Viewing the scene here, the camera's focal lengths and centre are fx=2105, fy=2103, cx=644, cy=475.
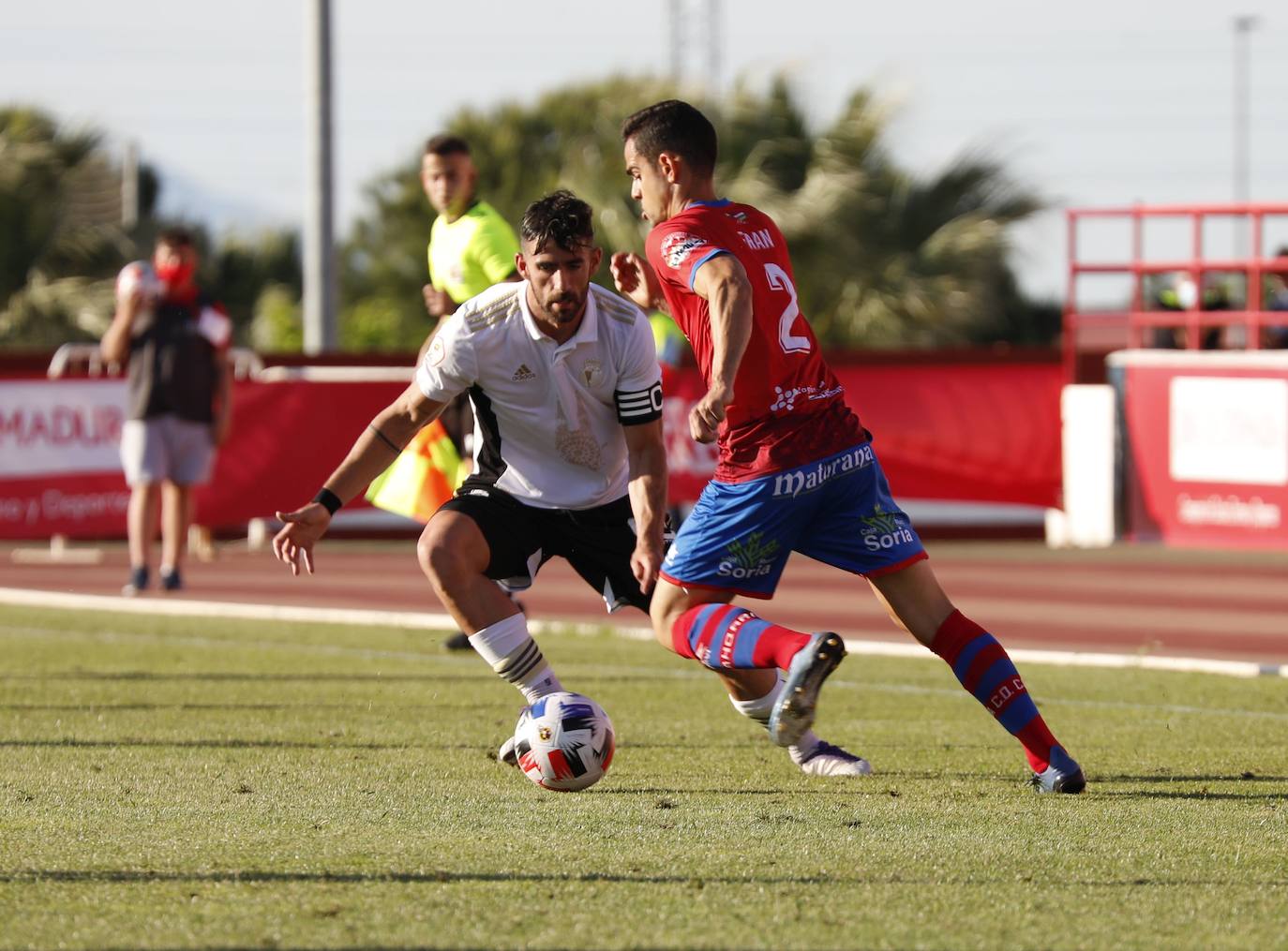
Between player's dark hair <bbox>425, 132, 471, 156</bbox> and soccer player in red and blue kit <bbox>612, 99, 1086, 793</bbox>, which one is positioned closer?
soccer player in red and blue kit <bbox>612, 99, 1086, 793</bbox>

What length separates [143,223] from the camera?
36.9 metres

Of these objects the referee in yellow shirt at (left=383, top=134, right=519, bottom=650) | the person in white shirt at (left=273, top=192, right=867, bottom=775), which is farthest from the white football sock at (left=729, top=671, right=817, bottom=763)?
the referee in yellow shirt at (left=383, top=134, right=519, bottom=650)

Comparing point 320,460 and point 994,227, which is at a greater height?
point 994,227

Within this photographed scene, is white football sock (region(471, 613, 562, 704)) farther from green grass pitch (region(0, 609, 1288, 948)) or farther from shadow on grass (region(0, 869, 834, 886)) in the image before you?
shadow on grass (region(0, 869, 834, 886))

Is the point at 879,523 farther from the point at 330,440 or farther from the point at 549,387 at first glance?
the point at 330,440

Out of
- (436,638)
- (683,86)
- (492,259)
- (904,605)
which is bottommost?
(436,638)

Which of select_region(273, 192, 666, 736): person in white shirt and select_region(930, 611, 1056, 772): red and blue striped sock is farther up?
select_region(273, 192, 666, 736): person in white shirt

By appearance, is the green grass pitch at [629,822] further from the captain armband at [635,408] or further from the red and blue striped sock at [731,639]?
the captain armband at [635,408]

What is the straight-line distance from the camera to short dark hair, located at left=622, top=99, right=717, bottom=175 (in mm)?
6133

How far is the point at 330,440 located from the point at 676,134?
1256 centimetres

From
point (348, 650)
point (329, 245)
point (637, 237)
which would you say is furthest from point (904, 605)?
point (637, 237)

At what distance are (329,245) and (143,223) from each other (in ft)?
53.2

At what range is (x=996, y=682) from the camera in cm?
624

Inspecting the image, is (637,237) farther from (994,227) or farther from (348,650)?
(348,650)
